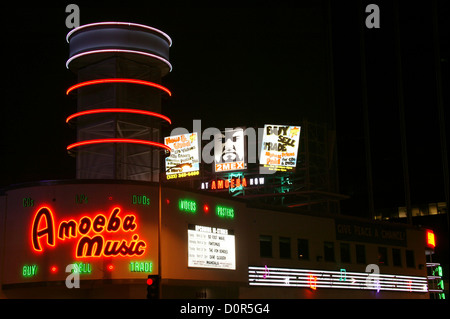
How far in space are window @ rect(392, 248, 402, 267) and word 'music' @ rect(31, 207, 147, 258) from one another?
2126 centimetres

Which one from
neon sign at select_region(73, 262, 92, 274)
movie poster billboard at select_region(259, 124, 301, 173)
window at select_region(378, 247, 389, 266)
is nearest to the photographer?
neon sign at select_region(73, 262, 92, 274)

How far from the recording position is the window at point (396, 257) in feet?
142

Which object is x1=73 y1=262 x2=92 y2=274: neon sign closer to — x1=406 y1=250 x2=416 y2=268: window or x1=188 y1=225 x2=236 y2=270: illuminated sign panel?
x1=188 y1=225 x2=236 y2=270: illuminated sign panel

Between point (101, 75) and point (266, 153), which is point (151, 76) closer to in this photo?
point (101, 75)

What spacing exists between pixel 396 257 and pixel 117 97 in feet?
72.3

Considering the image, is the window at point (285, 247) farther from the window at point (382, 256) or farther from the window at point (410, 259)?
the window at point (410, 259)

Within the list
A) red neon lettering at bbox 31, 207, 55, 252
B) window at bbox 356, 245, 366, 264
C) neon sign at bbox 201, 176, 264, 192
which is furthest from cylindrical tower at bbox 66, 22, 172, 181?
neon sign at bbox 201, 176, 264, 192

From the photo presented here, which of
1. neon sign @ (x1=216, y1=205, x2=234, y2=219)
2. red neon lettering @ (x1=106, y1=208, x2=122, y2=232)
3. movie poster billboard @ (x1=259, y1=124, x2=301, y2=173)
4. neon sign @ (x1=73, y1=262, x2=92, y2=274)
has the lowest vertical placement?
neon sign @ (x1=73, y1=262, x2=92, y2=274)

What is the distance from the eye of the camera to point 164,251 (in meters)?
28.6

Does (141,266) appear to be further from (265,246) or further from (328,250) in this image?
(328,250)

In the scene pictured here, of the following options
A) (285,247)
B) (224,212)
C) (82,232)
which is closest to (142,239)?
(82,232)

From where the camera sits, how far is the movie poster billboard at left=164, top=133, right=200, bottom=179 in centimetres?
5576

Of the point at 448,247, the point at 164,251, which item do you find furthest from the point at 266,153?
the point at 448,247

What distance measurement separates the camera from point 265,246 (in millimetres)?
34625
